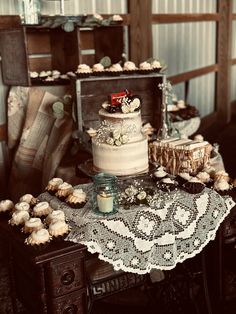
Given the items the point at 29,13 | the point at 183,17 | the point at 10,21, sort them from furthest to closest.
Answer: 1. the point at 183,17
2. the point at 10,21
3. the point at 29,13

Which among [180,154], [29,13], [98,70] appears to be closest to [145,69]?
[98,70]

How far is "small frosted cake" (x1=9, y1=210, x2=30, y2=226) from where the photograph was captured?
8.34 ft

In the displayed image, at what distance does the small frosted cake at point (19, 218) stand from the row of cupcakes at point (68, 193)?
228mm

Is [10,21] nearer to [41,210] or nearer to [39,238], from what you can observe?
[41,210]

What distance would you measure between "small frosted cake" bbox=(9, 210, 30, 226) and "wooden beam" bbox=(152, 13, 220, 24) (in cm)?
392

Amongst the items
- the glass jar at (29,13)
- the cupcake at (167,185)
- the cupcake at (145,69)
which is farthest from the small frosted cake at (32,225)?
the glass jar at (29,13)

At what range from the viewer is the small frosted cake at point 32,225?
7.93ft

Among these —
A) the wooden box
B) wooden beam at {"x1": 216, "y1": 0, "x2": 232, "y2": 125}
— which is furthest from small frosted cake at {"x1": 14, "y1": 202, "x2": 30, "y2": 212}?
wooden beam at {"x1": 216, "y1": 0, "x2": 232, "y2": 125}

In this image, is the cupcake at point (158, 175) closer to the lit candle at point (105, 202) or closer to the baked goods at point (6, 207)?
the lit candle at point (105, 202)

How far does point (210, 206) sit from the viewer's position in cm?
270

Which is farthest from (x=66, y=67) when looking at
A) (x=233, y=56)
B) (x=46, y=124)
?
(x=233, y=56)

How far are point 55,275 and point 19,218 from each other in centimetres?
37

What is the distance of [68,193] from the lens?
2740 mm

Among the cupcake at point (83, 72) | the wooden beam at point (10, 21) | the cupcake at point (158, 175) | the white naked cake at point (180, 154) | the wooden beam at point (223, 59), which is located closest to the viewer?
the cupcake at point (158, 175)
